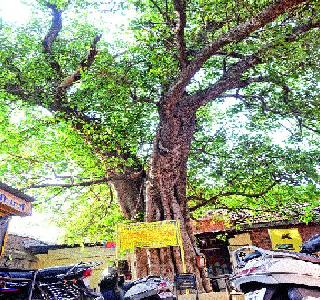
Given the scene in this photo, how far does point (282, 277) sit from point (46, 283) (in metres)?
3.57

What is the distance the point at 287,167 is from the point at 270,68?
3313 millimetres

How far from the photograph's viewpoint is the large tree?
8602mm

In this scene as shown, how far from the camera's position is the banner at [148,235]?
6605mm

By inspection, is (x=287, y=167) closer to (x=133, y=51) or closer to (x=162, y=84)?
(x=162, y=84)

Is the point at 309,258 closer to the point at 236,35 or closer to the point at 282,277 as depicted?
the point at 282,277

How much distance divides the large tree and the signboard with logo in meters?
3.04

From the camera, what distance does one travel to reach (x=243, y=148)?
Result: 10.5 meters

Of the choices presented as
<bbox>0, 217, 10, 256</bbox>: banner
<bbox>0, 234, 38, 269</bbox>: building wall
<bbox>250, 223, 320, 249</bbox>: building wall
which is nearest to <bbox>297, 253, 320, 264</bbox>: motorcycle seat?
<bbox>0, 217, 10, 256</bbox>: banner

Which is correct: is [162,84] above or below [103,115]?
above

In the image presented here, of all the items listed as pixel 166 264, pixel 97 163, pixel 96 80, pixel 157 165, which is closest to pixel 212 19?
pixel 96 80

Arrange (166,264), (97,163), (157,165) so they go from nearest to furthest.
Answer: (166,264) → (157,165) → (97,163)

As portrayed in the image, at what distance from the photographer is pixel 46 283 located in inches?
195

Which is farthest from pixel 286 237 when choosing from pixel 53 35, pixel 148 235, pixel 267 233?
pixel 53 35

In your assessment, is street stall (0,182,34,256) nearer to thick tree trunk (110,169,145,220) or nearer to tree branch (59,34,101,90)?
thick tree trunk (110,169,145,220)
